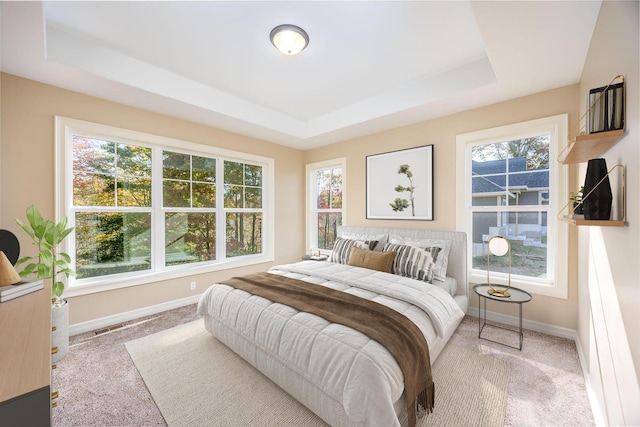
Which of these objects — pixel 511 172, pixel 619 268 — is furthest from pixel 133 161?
pixel 511 172

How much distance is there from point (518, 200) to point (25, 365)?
12.7ft

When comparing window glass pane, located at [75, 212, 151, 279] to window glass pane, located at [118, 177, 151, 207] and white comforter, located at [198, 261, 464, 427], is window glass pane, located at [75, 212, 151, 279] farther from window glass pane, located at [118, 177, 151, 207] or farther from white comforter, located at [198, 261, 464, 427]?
white comforter, located at [198, 261, 464, 427]

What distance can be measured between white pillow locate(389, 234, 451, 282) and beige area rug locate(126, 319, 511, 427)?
751 millimetres

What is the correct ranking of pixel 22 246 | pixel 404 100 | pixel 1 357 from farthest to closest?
pixel 404 100 → pixel 22 246 → pixel 1 357

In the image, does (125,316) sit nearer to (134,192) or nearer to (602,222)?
(134,192)

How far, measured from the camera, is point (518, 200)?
2.98 metres

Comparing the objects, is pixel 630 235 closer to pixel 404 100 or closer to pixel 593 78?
pixel 593 78

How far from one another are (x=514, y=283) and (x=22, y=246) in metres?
5.11

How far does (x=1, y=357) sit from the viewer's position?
2.69ft

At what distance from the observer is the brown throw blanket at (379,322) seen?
5.08ft

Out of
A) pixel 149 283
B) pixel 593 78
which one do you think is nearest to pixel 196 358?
pixel 149 283

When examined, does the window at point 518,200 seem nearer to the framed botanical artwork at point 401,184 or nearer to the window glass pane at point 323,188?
the framed botanical artwork at point 401,184

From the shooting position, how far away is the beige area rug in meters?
1.68

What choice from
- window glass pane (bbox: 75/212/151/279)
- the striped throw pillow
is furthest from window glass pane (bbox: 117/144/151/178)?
the striped throw pillow
